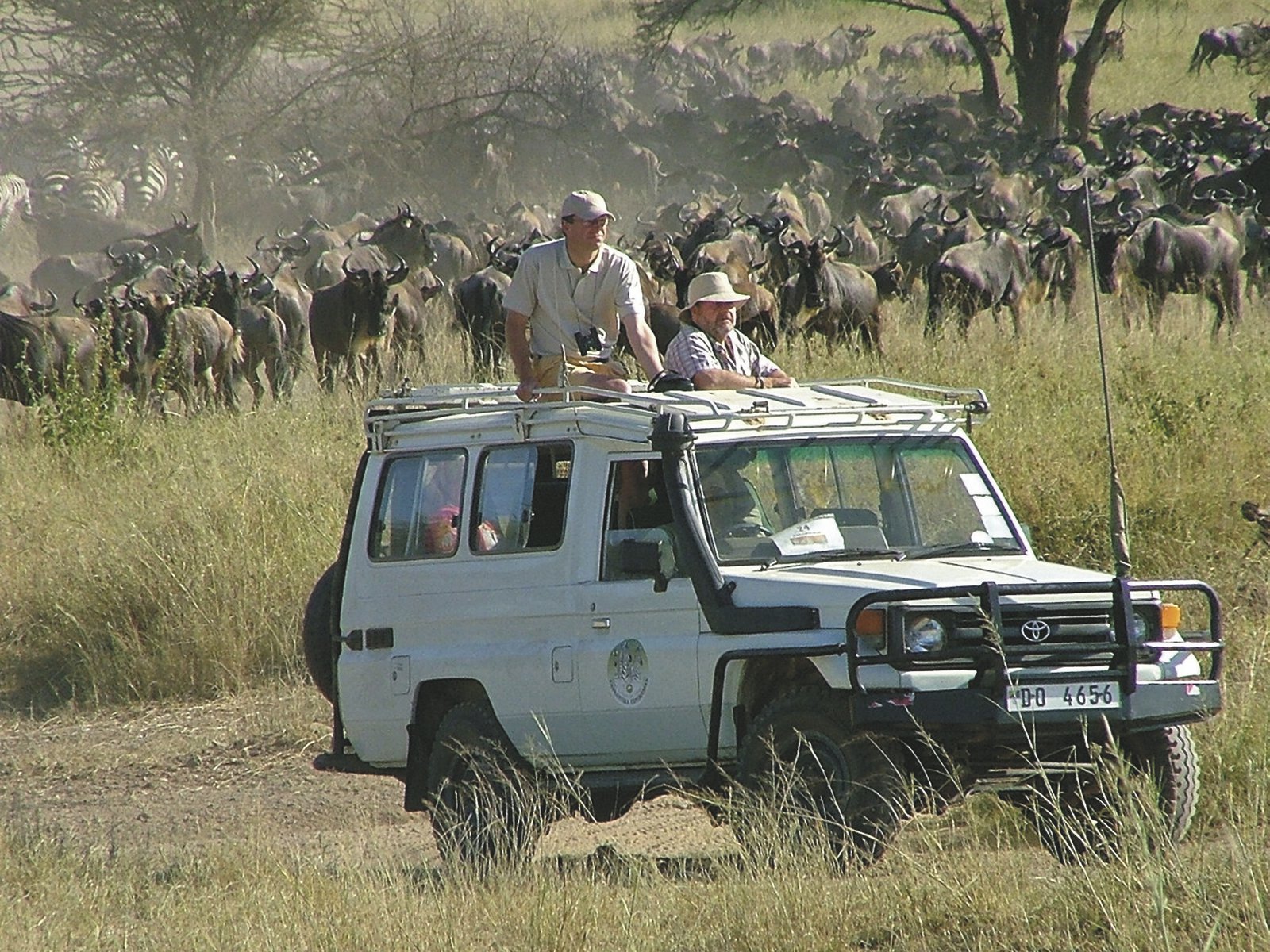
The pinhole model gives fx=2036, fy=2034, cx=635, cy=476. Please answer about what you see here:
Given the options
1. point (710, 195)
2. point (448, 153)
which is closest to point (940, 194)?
point (710, 195)

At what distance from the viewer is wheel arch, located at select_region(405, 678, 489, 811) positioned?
7555 millimetres

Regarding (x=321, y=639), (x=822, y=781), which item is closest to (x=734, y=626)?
(x=822, y=781)

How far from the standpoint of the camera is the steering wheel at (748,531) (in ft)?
22.4

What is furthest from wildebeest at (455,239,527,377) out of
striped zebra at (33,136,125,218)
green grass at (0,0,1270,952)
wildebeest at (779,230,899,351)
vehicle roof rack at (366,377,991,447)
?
striped zebra at (33,136,125,218)

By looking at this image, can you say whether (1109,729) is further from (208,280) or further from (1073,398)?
(208,280)

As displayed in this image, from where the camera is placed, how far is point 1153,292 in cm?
2227

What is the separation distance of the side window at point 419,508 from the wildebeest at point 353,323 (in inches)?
527

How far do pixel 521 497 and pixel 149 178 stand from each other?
158ft

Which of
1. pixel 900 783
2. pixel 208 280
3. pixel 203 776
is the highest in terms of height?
pixel 208 280

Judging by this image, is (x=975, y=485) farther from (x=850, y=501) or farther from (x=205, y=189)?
(x=205, y=189)

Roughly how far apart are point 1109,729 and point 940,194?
108 feet

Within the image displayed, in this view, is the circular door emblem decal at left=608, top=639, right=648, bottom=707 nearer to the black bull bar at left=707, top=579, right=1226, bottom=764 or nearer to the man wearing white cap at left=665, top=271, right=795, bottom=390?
the black bull bar at left=707, top=579, right=1226, bottom=764

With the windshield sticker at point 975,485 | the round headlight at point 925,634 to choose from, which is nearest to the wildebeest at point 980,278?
the windshield sticker at point 975,485

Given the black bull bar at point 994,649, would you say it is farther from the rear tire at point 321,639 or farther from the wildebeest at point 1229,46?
the wildebeest at point 1229,46
